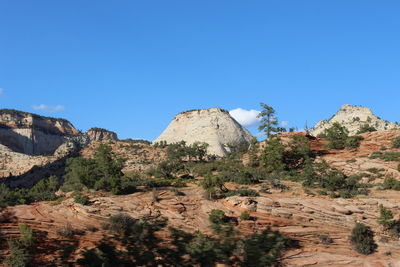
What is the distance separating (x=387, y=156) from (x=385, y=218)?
16524 mm

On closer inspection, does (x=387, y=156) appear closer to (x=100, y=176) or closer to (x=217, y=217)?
(x=217, y=217)

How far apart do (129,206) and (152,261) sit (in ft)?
21.9

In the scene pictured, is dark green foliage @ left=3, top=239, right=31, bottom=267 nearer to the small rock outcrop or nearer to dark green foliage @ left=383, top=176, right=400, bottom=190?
dark green foliage @ left=383, top=176, right=400, bottom=190

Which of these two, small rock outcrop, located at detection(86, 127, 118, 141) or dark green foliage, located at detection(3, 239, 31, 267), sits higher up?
small rock outcrop, located at detection(86, 127, 118, 141)

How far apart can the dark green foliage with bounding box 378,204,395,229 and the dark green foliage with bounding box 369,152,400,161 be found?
15.0 m

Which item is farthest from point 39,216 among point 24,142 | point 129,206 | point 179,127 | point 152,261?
point 24,142

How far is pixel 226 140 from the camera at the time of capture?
10075 centimetres

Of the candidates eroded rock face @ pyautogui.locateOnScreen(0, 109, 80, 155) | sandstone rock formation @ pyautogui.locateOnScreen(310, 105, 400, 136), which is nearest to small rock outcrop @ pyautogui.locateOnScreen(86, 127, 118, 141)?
eroded rock face @ pyautogui.locateOnScreen(0, 109, 80, 155)

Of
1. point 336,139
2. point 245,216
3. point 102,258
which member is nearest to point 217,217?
point 245,216

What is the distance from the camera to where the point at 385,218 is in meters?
22.7

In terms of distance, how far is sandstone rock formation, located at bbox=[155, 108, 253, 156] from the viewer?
325 ft

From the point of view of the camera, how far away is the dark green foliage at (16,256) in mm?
14819

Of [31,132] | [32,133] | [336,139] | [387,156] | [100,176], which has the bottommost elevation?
[100,176]

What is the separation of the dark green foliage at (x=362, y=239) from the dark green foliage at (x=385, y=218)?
120cm
